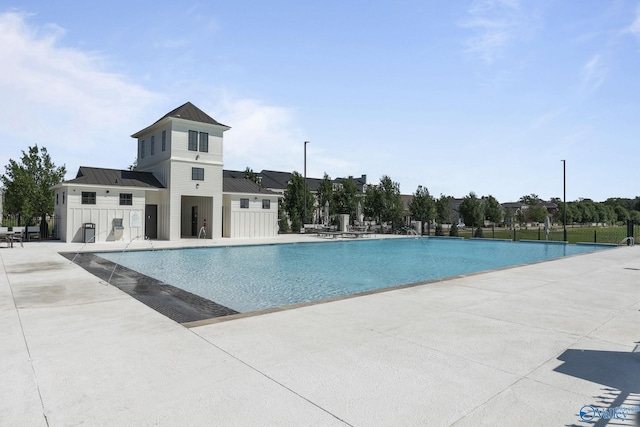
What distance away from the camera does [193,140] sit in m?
23.5

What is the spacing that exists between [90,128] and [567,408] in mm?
22359

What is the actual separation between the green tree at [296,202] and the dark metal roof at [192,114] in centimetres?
1230

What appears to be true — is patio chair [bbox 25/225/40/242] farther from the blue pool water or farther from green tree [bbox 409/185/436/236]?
green tree [bbox 409/185/436/236]

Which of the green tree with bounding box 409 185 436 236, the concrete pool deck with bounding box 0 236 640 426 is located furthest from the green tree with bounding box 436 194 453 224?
the concrete pool deck with bounding box 0 236 640 426

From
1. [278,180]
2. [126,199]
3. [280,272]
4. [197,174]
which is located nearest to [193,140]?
[197,174]

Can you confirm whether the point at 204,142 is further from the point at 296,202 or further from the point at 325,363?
the point at 325,363

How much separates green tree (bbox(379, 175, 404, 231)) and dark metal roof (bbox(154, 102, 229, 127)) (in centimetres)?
1834

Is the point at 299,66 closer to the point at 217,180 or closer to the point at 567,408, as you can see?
the point at 217,180

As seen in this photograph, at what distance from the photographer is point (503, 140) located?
18844mm

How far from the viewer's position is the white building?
67.4ft

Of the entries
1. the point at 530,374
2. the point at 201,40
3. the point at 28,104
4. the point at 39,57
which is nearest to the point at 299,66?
the point at 201,40

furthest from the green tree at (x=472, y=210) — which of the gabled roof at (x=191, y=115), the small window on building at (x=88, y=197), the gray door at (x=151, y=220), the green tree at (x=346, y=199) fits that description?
the small window on building at (x=88, y=197)

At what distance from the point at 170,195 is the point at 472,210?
3489cm

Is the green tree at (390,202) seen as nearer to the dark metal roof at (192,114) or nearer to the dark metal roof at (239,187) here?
the dark metal roof at (239,187)
